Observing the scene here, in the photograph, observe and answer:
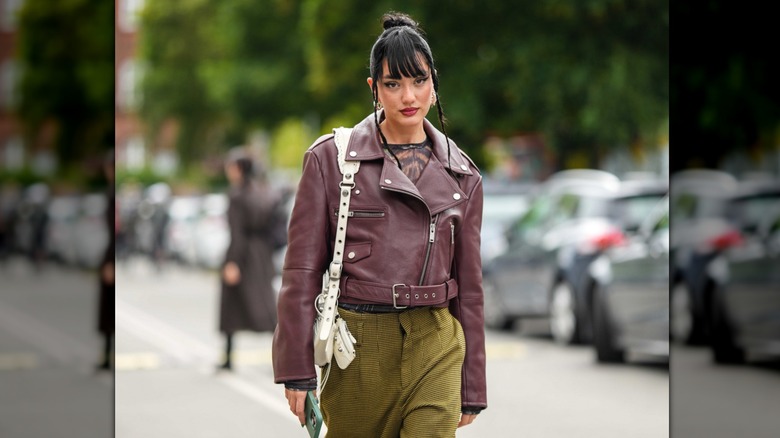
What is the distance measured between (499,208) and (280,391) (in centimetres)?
839

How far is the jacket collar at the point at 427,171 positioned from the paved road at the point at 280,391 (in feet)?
15.8

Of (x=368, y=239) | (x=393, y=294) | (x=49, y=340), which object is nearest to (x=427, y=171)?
(x=368, y=239)

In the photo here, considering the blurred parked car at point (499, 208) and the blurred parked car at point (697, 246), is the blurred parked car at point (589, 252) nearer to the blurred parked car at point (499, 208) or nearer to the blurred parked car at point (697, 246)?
the blurred parked car at point (697, 246)

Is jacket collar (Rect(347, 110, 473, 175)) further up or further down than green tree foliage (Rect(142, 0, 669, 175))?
further down

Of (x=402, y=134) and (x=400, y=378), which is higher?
(x=402, y=134)

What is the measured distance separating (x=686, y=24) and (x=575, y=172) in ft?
75.7

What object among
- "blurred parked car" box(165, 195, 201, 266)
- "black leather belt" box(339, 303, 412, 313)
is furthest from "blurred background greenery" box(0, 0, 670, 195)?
"blurred parked car" box(165, 195, 201, 266)

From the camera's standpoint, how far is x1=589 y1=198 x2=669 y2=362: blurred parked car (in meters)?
12.2

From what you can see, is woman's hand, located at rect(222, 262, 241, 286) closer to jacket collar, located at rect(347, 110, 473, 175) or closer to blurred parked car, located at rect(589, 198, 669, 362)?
→ blurred parked car, located at rect(589, 198, 669, 362)

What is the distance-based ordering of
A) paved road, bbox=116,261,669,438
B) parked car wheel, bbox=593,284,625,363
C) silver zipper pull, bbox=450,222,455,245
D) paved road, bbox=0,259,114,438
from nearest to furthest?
silver zipper pull, bbox=450,222,455,245 < paved road, bbox=0,259,114,438 < paved road, bbox=116,261,669,438 < parked car wheel, bbox=593,284,625,363

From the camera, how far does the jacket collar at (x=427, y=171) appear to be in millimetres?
4367

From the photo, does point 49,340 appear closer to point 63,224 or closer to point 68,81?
point 63,224

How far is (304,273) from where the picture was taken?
439 cm

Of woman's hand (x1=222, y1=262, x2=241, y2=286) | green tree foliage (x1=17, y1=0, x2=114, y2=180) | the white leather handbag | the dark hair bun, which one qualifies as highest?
the dark hair bun
